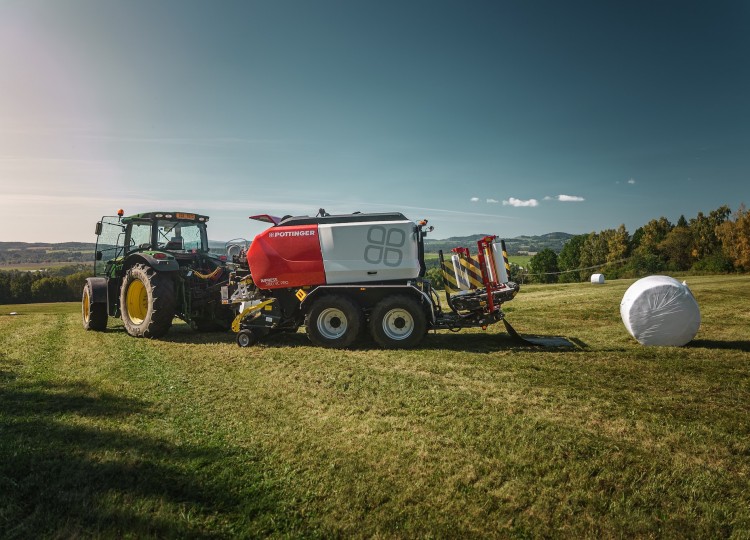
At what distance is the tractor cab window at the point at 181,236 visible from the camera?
11.2 m

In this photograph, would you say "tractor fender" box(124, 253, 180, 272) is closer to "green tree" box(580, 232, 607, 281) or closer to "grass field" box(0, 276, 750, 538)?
"grass field" box(0, 276, 750, 538)

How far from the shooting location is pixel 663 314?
27.0 feet

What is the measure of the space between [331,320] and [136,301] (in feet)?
16.2

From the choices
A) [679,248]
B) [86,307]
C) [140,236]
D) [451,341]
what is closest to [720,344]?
[451,341]

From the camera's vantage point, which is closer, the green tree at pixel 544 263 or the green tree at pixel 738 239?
the green tree at pixel 738 239

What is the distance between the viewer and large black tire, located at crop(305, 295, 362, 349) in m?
8.45

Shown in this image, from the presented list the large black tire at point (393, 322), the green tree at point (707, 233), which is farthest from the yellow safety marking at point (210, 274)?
the green tree at point (707, 233)

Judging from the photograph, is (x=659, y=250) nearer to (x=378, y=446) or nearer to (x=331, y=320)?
(x=331, y=320)

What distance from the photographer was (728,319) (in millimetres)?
11117

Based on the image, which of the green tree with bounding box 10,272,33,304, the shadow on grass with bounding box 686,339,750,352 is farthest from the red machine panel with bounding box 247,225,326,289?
the green tree with bounding box 10,272,33,304

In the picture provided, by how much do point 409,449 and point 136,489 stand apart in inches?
85.1

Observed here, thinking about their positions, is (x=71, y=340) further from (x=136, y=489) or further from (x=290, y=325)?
(x=136, y=489)

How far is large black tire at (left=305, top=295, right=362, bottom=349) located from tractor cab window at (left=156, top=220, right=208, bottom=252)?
4.62m

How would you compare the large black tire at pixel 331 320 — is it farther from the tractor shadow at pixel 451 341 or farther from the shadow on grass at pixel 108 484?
the shadow on grass at pixel 108 484
